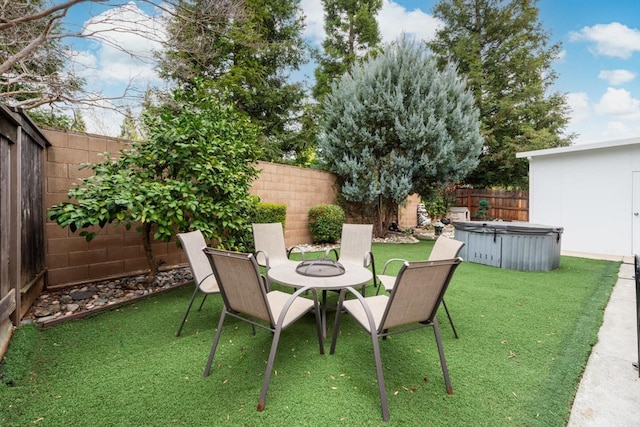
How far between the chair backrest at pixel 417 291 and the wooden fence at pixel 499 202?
1402cm

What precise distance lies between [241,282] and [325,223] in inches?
232

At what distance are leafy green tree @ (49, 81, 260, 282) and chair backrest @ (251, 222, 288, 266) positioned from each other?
0.79ft

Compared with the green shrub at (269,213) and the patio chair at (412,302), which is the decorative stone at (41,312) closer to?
the patio chair at (412,302)

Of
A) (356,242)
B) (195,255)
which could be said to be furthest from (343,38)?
(195,255)

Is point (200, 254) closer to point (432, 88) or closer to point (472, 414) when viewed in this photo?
point (472, 414)

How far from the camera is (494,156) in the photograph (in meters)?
14.3

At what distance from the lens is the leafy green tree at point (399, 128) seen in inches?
324

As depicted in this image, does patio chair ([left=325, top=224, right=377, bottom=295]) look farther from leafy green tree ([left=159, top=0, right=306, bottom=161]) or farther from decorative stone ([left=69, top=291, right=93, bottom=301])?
leafy green tree ([left=159, top=0, right=306, bottom=161])

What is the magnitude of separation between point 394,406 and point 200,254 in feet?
7.57

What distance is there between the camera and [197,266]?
9.83ft

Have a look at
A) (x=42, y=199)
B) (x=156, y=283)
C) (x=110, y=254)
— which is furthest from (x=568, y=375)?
(x=42, y=199)

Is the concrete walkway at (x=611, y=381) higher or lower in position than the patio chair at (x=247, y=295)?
lower

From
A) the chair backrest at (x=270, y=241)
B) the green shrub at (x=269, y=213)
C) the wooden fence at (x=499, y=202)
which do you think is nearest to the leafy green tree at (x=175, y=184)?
the chair backrest at (x=270, y=241)

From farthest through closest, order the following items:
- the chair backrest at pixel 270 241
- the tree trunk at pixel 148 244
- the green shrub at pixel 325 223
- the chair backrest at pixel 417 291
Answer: the green shrub at pixel 325 223, the chair backrest at pixel 270 241, the tree trunk at pixel 148 244, the chair backrest at pixel 417 291
